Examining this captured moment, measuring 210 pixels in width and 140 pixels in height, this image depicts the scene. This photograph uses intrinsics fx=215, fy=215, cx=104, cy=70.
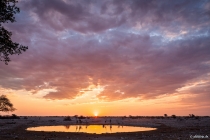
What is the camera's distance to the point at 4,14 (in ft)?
62.5

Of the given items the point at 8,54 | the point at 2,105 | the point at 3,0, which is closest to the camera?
the point at 3,0

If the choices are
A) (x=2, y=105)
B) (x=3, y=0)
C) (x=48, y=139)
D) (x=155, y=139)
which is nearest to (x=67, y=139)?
(x=48, y=139)

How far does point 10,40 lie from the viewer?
20.0 metres

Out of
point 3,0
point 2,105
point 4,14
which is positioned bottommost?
point 2,105

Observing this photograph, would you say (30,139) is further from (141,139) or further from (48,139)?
(141,139)

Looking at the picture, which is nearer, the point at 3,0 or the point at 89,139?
the point at 3,0

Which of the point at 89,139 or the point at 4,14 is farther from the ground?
the point at 4,14

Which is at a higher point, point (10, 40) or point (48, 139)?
point (10, 40)

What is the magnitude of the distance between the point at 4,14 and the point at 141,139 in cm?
2462

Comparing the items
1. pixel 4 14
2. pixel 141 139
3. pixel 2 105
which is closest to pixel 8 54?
pixel 4 14

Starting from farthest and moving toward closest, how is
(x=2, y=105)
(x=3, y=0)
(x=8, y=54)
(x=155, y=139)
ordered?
(x=2, y=105)
(x=155, y=139)
(x=8, y=54)
(x=3, y=0)

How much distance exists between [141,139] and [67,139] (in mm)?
11053

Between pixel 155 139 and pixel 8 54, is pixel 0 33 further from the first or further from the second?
pixel 155 139

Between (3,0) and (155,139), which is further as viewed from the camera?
(155,139)
